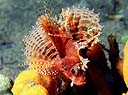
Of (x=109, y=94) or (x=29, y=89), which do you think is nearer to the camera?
(x=29, y=89)

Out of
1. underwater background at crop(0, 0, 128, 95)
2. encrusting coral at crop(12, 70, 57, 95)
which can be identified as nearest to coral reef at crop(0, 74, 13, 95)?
encrusting coral at crop(12, 70, 57, 95)

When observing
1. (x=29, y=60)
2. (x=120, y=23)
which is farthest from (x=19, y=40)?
(x=29, y=60)

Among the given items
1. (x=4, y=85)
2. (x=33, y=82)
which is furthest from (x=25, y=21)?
(x=33, y=82)

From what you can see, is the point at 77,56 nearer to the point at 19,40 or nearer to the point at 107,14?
the point at 19,40

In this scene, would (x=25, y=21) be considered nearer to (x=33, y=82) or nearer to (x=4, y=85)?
(x=4, y=85)

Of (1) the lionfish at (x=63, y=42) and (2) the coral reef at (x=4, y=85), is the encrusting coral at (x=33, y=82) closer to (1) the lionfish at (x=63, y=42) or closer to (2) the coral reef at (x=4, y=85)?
(1) the lionfish at (x=63, y=42)

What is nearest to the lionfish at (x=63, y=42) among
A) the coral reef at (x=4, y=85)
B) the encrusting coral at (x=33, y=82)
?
the encrusting coral at (x=33, y=82)

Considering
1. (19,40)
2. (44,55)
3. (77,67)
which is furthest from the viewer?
(19,40)

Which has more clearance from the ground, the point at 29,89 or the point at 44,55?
the point at 44,55
